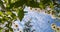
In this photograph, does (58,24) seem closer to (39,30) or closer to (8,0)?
(39,30)

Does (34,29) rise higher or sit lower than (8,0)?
lower

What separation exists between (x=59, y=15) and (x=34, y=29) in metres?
0.24

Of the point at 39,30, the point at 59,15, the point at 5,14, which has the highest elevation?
the point at 5,14

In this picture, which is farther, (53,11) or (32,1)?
(53,11)

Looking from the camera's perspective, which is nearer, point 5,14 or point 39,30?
point 5,14

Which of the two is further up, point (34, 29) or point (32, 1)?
point (32, 1)

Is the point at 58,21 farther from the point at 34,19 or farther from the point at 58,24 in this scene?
the point at 34,19

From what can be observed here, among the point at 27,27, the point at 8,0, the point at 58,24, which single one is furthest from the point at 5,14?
the point at 58,24

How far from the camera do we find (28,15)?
125 cm

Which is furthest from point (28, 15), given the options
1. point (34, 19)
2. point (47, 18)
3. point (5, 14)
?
point (5, 14)

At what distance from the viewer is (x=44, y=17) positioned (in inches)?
49.9

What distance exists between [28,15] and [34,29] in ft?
0.42

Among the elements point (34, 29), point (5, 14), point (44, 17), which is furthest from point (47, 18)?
point (5, 14)

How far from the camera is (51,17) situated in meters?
1.26
